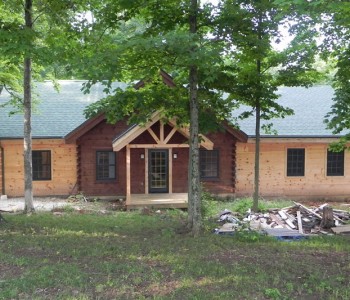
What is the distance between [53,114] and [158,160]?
551 centimetres

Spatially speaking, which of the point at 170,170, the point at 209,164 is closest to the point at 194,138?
the point at 170,170

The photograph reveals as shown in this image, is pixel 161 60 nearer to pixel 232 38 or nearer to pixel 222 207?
pixel 232 38

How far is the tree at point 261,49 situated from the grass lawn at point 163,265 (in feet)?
13.9

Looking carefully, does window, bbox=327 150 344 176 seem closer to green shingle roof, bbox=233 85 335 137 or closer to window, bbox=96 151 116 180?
green shingle roof, bbox=233 85 335 137

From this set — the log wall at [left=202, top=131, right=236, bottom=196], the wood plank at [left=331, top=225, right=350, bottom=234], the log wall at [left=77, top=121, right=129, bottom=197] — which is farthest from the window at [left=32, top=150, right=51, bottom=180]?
the wood plank at [left=331, top=225, right=350, bottom=234]

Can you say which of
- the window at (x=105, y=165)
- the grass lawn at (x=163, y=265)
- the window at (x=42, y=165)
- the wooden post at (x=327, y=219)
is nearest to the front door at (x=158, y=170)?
the window at (x=105, y=165)

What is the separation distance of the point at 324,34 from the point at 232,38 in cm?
303

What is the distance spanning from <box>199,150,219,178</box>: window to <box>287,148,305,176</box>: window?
343 centimetres

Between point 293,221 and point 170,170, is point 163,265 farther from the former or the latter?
point 170,170

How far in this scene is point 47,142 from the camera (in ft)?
57.7

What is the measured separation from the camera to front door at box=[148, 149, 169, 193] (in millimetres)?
18078

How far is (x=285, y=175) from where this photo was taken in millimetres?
19000

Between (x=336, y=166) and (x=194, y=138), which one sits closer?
(x=194, y=138)

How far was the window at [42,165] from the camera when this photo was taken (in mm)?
17766
